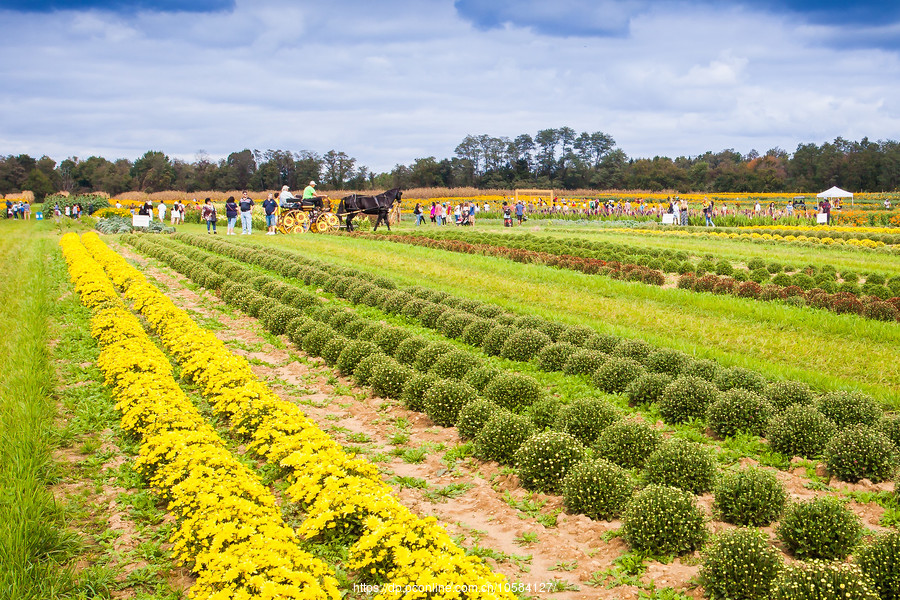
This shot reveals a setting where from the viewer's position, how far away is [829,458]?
5.97m

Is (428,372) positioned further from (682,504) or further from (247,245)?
(247,245)

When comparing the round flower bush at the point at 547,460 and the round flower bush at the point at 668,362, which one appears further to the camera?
the round flower bush at the point at 668,362

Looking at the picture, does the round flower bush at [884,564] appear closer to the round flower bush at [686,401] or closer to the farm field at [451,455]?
the farm field at [451,455]

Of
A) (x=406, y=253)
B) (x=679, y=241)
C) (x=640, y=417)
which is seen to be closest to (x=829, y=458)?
(x=640, y=417)

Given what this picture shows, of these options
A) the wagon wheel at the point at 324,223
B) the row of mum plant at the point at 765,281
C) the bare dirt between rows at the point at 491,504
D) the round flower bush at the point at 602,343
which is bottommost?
the bare dirt between rows at the point at 491,504

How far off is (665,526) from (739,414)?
278cm

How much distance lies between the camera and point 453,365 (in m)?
8.85

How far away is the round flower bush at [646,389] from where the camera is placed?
787 centimetres

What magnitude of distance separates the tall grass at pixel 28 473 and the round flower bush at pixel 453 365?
4.57m

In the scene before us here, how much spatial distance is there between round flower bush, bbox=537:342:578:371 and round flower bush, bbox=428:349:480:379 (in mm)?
1040

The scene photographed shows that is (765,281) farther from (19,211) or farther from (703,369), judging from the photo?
(19,211)

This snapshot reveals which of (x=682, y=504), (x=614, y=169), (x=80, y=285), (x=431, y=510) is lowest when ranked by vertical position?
(x=431, y=510)

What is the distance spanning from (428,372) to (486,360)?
126 cm

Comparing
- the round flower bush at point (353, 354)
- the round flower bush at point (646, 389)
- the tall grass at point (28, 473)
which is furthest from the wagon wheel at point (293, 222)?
the round flower bush at point (646, 389)
